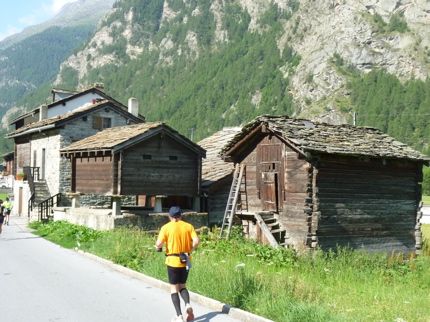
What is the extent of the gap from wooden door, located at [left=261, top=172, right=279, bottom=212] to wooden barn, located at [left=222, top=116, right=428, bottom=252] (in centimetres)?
4

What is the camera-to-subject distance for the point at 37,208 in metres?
35.5

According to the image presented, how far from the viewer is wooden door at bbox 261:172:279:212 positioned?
2272 centimetres

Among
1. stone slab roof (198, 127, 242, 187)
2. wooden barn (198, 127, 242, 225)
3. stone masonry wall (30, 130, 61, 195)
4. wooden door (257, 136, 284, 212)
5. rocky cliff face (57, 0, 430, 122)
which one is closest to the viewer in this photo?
wooden door (257, 136, 284, 212)

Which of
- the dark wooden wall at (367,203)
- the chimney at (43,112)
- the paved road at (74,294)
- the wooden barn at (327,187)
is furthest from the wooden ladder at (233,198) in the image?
the chimney at (43,112)

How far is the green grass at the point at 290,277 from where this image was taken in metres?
9.48

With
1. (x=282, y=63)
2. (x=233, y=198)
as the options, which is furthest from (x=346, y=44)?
(x=233, y=198)

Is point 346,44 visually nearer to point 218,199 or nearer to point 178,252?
point 218,199

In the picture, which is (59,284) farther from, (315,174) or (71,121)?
(71,121)

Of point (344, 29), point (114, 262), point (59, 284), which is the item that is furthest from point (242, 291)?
point (344, 29)

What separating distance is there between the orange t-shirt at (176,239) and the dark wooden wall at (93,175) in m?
15.9

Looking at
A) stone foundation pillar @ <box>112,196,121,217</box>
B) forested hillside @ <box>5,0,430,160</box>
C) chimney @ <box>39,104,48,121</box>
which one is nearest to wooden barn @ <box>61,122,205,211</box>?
stone foundation pillar @ <box>112,196,121,217</box>

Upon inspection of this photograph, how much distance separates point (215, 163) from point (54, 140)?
11.1 metres

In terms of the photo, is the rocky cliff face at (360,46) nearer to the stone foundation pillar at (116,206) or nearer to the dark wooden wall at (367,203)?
the dark wooden wall at (367,203)

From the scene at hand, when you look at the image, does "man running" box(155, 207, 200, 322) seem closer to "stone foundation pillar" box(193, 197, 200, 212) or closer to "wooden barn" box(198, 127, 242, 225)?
"stone foundation pillar" box(193, 197, 200, 212)
